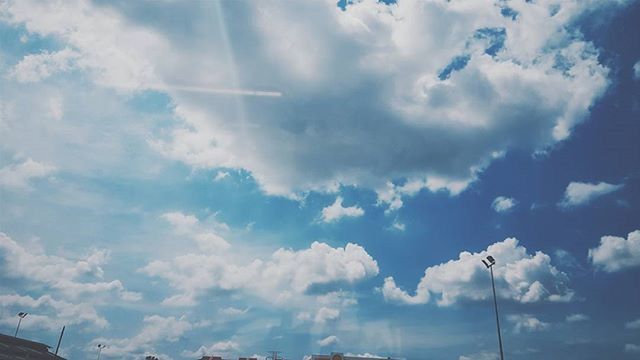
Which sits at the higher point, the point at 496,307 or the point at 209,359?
the point at 496,307

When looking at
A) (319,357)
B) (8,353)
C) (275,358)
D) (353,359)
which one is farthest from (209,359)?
(8,353)

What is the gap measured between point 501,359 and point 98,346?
104 m

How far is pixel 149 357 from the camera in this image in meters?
91.8

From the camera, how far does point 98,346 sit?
9788 centimetres

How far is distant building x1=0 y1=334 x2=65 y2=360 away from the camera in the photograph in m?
58.1

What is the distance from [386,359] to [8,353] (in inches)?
2316

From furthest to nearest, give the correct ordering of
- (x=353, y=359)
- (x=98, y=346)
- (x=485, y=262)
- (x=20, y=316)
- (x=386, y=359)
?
(x=98, y=346), (x=20, y=316), (x=386, y=359), (x=353, y=359), (x=485, y=262)

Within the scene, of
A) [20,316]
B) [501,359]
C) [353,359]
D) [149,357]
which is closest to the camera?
[501,359]

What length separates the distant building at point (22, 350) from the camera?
58075 mm

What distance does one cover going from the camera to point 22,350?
216 feet

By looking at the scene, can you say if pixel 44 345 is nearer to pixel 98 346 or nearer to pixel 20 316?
pixel 20 316

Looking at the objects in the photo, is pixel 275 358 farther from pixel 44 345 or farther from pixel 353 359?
pixel 44 345

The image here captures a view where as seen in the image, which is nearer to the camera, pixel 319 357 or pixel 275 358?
pixel 319 357

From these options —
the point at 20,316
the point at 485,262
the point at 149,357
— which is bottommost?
the point at 149,357
